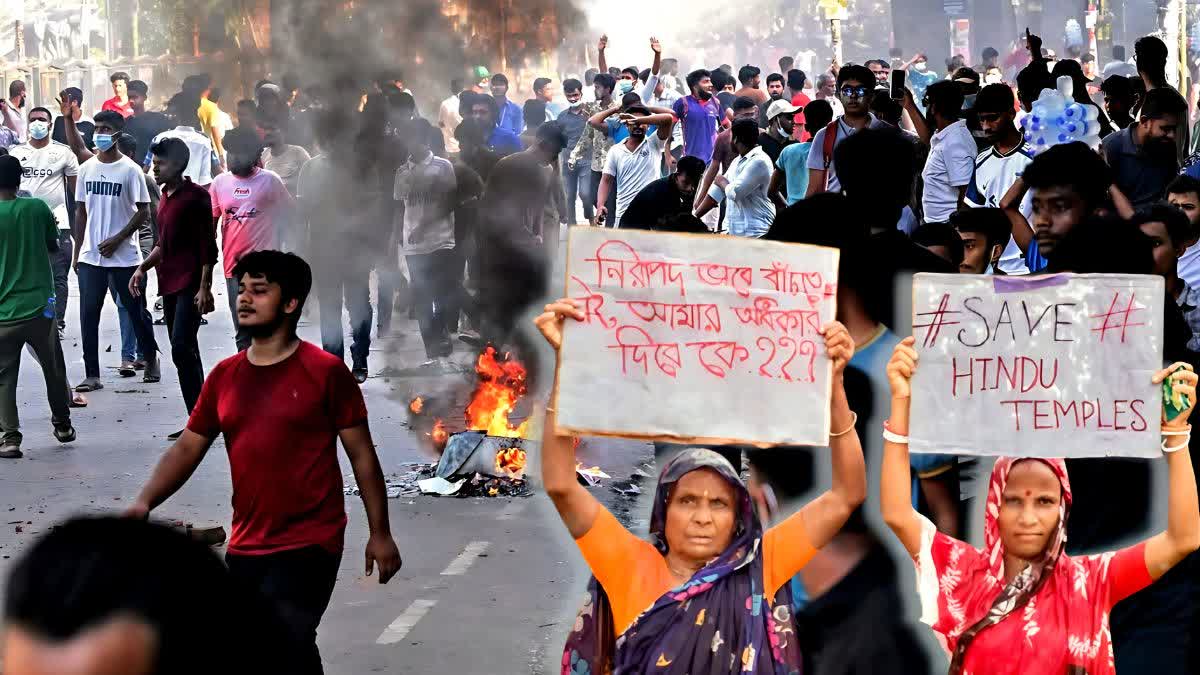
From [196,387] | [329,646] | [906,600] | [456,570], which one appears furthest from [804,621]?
[196,387]

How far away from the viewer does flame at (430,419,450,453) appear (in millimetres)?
10542

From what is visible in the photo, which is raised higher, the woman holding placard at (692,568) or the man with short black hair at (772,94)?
the man with short black hair at (772,94)

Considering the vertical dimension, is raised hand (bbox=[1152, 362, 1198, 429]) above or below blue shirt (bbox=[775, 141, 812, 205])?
below

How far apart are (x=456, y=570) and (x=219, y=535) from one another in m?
1.32

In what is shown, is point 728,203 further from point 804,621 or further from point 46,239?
point 804,621

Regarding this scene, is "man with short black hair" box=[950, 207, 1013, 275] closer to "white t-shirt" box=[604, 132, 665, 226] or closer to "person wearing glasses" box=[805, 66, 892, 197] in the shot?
"person wearing glasses" box=[805, 66, 892, 197]

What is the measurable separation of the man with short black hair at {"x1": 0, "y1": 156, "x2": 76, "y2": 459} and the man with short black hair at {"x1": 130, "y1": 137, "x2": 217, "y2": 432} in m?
0.67

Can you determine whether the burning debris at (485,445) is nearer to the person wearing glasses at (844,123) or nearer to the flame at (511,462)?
the flame at (511,462)

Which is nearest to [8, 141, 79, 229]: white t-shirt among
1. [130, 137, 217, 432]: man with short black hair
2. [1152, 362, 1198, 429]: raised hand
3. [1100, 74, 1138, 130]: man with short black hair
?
[130, 137, 217, 432]: man with short black hair

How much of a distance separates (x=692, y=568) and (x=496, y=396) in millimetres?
7188

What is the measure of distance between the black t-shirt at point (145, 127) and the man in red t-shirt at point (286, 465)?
13629mm

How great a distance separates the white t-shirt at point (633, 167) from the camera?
15297 millimetres

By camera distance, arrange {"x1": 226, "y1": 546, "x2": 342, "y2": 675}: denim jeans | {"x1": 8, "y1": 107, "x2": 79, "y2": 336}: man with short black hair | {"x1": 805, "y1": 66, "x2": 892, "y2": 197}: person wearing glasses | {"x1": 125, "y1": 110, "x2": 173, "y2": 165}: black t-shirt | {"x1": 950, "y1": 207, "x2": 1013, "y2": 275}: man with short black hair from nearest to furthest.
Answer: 1. {"x1": 226, "y1": 546, "x2": 342, "y2": 675}: denim jeans
2. {"x1": 950, "y1": 207, "x2": 1013, "y2": 275}: man with short black hair
3. {"x1": 805, "y1": 66, "x2": 892, "y2": 197}: person wearing glasses
4. {"x1": 8, "y1": 107, "x2": 79, "y2": 336}: man with short black hair
5. {"x1": 125, "y1": 110, "x2": 173, "y2": 165}: black t-shirt

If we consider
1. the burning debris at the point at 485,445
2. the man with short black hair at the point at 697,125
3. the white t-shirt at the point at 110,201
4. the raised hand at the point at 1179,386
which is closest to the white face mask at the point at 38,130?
the white t-shirt at the point at 110,201
